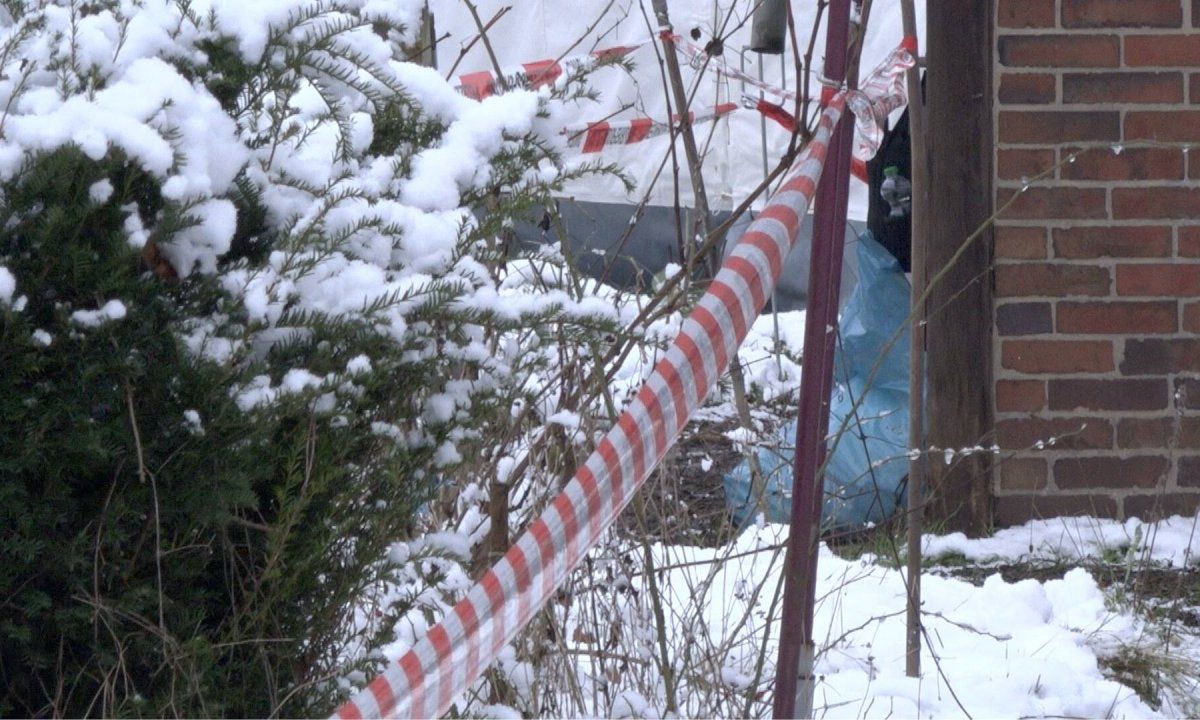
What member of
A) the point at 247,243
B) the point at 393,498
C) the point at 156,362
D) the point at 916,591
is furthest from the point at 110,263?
the point at 916,591

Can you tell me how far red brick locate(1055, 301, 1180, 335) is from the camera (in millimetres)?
4242

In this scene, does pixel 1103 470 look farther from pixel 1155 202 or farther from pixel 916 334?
pixel 916 334

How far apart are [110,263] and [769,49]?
2.24m

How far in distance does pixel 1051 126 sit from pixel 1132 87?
26cm

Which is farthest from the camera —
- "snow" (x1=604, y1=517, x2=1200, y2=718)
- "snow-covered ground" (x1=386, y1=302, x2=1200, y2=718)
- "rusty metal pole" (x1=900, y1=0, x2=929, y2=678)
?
"snow" (x1=604, y1=517, x2=1200, y2=718)

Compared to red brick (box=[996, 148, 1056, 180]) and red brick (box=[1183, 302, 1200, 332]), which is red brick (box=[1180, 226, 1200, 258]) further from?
red brick (box=[996, 148, 1056, 180])

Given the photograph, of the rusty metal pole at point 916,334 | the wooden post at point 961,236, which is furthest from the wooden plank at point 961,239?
the rusty metal pole at point 916,334

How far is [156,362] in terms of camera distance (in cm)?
183

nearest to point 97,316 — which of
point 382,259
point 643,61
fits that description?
point 382,259

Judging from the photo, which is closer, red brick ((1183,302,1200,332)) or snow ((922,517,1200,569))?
snow ((922,517,1200,569))

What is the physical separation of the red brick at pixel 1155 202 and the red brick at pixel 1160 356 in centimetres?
37

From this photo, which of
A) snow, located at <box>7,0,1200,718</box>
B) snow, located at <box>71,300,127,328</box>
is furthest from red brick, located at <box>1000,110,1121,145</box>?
snow, located at <box>71,300,127,328</box>

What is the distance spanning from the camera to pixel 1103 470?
4.31m

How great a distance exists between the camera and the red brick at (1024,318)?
4.26 metres
